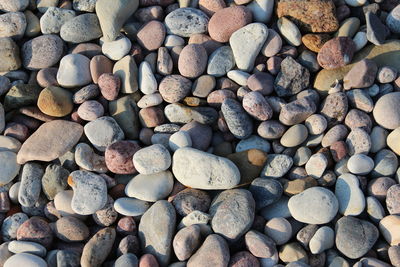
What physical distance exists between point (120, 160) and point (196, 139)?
37 centimetres

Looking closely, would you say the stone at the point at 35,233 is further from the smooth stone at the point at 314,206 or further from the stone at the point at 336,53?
the stone at the point at 336,53

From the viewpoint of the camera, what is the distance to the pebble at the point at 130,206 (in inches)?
73.0

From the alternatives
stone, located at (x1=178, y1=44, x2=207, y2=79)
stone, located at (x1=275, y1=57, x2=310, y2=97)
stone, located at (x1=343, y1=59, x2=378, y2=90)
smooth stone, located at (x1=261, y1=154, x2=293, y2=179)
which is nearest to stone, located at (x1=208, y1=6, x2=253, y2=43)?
stone, located at (x1=178, y1=44, x2=207, y2=79)

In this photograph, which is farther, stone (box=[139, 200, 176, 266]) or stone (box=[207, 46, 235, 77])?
stone (box=[207, 46, 235, 77])

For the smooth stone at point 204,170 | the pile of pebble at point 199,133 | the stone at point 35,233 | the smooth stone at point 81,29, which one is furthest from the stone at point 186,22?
the stone at point 35,233

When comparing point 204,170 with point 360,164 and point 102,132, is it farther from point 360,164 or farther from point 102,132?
point 360,164

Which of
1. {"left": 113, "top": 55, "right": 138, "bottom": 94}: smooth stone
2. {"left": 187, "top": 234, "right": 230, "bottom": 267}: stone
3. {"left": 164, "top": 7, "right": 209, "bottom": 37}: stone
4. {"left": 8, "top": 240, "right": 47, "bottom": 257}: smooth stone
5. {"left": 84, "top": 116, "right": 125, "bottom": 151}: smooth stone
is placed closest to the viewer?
{"left": 187, "top": 234, "right": 230, "bottom": 267}: stone

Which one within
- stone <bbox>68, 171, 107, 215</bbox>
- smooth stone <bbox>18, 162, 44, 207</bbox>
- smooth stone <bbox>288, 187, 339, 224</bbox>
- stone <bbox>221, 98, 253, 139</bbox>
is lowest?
smooth stone <bbox>18, 162, 44, 207</bbox>

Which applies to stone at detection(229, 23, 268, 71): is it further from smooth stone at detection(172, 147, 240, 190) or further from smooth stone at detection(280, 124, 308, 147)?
smooth stone at detection(172, 147, 240, 190)

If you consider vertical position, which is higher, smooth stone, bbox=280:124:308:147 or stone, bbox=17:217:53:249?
smooth stone, bbox=280:124:308:147

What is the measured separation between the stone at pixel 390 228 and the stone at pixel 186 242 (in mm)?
805

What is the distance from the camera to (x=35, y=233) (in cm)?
180

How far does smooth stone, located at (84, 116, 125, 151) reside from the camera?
2000 mm

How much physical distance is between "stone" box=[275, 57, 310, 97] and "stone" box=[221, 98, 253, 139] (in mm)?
258
